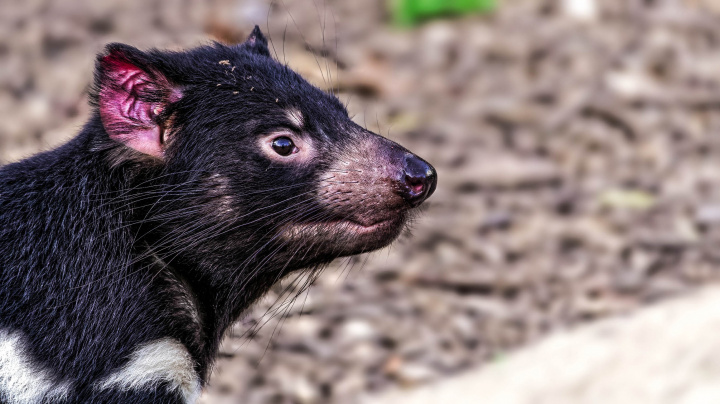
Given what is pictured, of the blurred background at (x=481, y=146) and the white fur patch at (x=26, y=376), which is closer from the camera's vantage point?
the white fur patch at (x=26, y=376)

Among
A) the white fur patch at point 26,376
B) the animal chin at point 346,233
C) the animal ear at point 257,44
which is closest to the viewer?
the white fur patch at point 26,376

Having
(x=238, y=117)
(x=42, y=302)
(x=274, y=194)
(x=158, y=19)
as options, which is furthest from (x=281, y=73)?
(x=158, y=19)

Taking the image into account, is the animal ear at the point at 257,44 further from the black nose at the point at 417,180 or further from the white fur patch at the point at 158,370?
the white fur patch at the point at 158,370

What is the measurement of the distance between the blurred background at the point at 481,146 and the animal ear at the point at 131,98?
231 centimetres

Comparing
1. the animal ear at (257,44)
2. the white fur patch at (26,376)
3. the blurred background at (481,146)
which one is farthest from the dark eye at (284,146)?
the blurred background at (481,146)

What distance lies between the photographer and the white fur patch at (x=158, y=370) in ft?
7.18

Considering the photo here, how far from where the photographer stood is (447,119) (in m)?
5.91

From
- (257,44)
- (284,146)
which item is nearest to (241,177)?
(284,146)

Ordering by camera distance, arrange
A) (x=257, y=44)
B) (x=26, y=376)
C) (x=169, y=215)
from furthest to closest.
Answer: (x=257, y=44) → (x=169, y=215) → (x=26, y=376)

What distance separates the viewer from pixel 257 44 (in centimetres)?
288

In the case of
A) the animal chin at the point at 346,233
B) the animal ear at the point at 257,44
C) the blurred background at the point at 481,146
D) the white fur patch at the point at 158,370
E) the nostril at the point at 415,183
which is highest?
the blurred background at the point at 481,146

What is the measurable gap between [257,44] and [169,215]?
76 cm

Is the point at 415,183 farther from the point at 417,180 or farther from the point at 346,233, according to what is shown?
the point at 346,233

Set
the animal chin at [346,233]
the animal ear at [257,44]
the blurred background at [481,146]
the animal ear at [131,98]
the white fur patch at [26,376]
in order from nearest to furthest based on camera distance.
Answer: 1. the white fur patch at [26,376]
2. the animal ear at [131,98]
3. the animal chin at [346,233]
4. the animal ear at [257,44]
5. the blurred background at [481,146]
